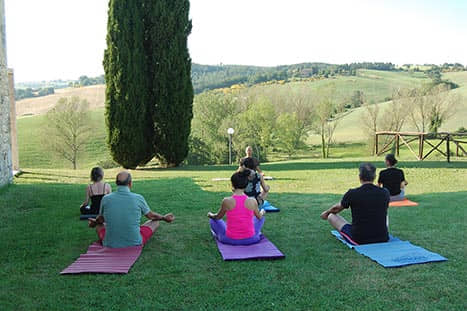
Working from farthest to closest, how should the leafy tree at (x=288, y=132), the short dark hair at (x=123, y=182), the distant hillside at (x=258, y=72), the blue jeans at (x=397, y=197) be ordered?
the distant hillside at (x=258, y=72), the leafy tree at (x=288, y=132), the blue jeans at (x=397, y=197), the short dark hair at (x=123, y=182)

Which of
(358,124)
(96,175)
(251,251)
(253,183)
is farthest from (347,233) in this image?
(358,124)

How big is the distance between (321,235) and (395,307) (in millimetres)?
2543

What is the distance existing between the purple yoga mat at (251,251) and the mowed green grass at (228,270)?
0.40 ft

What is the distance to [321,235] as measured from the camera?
20.7 feet

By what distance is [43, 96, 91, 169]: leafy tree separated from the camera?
111ft

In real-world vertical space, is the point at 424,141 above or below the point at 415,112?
below

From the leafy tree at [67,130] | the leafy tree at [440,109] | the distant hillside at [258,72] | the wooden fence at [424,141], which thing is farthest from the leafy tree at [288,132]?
the distant hillside at [258,72]

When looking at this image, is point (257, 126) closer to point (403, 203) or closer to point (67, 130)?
point (67, 130)

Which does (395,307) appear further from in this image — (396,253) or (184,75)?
(184,75)

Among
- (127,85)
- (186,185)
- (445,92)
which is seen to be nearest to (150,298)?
(186,185)

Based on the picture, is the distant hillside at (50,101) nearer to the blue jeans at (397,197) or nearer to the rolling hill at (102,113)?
the rolling hill at (102,113)

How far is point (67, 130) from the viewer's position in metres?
34.0

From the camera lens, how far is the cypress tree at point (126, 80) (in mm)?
17797

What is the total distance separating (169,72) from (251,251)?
1415 cm
